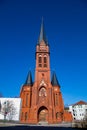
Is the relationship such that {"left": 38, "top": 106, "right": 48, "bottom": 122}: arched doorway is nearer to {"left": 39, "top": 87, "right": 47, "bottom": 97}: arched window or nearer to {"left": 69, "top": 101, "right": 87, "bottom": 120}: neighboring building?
{"left": 39, "top": 87, "right": 47, "bottom": 97}: arched window

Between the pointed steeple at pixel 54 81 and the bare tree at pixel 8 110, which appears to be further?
the pointed steeple at pixel 54 81

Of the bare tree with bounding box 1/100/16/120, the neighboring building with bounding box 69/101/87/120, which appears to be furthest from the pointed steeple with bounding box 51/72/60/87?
the neighboring building with bounding box 69/101/87/120

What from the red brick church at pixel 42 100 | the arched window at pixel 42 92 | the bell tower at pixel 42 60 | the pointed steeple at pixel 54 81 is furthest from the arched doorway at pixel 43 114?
the bell tower at pixel 42 60

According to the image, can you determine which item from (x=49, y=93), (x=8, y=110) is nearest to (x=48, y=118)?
(x=49, y=93)

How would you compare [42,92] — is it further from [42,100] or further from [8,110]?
[8,110]

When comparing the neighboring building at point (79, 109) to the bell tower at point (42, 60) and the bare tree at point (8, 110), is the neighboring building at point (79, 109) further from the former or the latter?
the bare tree at point (8, 110)

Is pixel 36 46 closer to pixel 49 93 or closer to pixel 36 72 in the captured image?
pixel 36 72

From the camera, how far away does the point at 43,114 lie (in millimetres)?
58875

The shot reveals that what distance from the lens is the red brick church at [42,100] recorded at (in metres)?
56.9

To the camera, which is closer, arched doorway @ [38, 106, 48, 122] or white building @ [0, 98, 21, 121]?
arched doorway @ [38, 106, 48, 122]

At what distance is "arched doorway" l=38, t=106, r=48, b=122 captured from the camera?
58062 millimetres

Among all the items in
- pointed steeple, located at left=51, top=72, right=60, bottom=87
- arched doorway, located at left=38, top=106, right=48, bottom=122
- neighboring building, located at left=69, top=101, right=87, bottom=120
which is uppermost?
pointed steeple, located at left=51, top=72, right=60, bottom=87

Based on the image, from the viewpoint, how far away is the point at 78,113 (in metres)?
108

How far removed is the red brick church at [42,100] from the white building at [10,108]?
427cm
